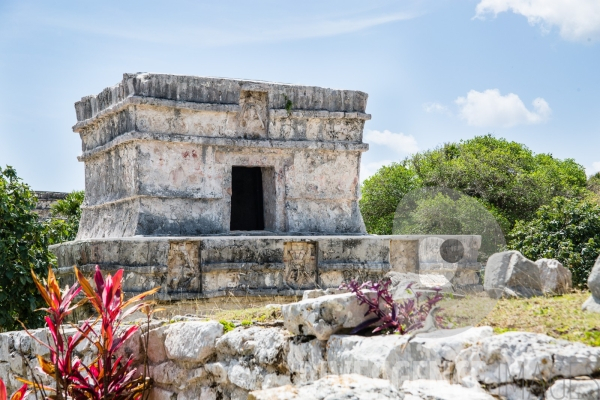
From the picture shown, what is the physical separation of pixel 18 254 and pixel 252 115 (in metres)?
4.07

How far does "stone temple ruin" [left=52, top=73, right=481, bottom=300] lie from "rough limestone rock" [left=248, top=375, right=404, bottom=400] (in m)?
6.53

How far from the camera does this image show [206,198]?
11422mm

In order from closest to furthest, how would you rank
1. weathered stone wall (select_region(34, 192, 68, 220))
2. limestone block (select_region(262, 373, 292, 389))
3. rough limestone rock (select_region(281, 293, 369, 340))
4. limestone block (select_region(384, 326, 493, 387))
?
limestone block (select_region(384, 326, 493, 387)) < rough limestone rock (select_region(281, 293, 369, 340)) < limestone block (select_region(262, 373, 292, 389)) < weathered stone wall (select_region(34, 192, 68, 220))

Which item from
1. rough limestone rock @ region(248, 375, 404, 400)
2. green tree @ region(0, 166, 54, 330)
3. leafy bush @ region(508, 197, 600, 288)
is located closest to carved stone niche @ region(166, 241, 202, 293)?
green tree @ region(0, 166, 54, 330)

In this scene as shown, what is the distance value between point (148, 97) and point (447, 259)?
485 cm

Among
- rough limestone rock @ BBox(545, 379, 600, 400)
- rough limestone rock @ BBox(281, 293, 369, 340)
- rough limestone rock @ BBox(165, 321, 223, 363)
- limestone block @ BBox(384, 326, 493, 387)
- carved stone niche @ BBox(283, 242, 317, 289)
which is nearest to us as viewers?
rough limestone rock @ BBox(545, 379, 600, 400)

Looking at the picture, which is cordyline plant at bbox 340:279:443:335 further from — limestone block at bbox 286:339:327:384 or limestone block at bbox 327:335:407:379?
limestone block at bbox 286:339:327:384

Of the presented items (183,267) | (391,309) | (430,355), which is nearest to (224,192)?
(183,267)

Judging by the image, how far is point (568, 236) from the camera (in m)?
11.1

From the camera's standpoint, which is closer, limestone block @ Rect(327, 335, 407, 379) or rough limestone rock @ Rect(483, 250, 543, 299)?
limestone block @ Rect(327, 335, 407, 379)

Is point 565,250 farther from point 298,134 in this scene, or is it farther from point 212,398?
point 212,398

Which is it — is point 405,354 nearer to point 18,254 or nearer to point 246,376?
point 246,376

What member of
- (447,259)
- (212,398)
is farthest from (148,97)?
(212,398)

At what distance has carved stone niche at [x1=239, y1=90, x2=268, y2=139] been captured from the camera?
38.4 ft
